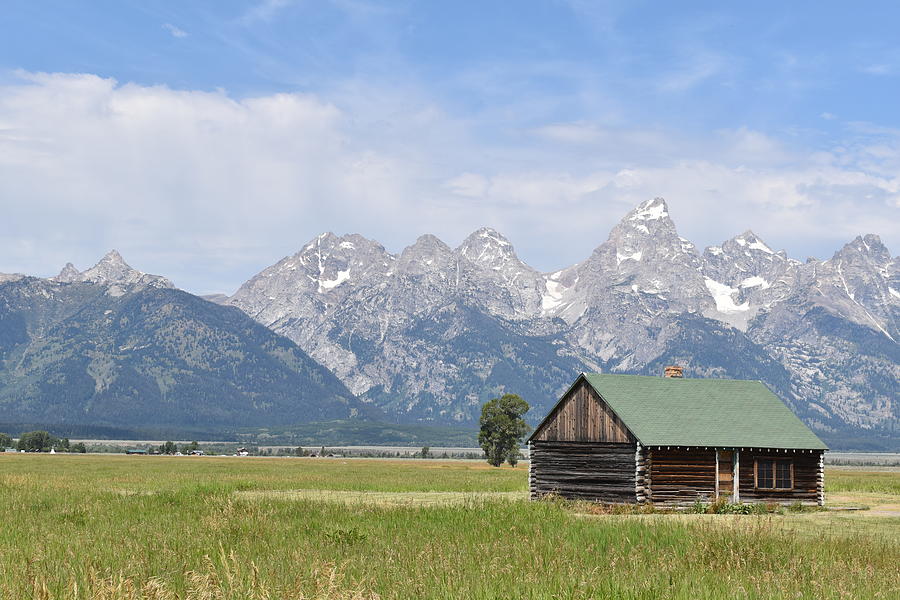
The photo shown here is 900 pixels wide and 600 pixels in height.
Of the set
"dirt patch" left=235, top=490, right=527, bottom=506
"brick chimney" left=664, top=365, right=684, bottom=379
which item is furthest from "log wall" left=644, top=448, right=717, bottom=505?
"brick chimney" left=664, top=365, right=684, bottom=379

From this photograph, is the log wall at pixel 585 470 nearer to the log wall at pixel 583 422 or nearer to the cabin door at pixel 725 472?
the log wall at pixel 583 422

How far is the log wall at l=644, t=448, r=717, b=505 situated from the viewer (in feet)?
150

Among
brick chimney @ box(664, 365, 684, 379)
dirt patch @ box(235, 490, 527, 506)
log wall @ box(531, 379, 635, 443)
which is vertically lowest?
dirt patch @ box(235, 490, 527, 506)

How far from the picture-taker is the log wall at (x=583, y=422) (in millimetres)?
47438

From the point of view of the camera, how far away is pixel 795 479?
158 feet

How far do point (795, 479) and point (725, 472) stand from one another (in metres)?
4.05

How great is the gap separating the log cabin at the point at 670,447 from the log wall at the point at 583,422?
0.17 feet

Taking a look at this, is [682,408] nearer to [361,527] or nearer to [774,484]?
[774,484]

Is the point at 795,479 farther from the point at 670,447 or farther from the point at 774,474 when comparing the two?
the point at 670,447

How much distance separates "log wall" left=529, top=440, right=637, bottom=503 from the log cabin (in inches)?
1.9

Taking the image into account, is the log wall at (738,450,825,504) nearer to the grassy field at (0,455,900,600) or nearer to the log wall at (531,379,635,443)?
the log wall at (531,379,635,443)

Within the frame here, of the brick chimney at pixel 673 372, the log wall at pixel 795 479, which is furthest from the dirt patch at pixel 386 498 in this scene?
the brick chimney at pixel 673 372

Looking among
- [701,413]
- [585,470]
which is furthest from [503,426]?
[701,413]

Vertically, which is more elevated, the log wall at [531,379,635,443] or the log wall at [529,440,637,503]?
the log wall at [531,379,635,443]
